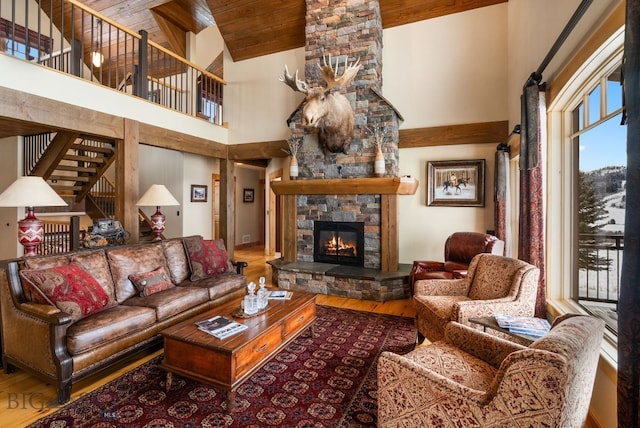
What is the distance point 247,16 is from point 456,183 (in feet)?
16.0

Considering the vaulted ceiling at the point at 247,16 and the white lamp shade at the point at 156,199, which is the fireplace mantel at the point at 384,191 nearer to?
the white lamp shade at the point at 156,199

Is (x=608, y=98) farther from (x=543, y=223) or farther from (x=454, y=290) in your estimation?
(x=454, y=290)

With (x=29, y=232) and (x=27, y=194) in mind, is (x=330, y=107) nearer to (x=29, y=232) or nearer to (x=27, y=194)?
(x=27, y=194)

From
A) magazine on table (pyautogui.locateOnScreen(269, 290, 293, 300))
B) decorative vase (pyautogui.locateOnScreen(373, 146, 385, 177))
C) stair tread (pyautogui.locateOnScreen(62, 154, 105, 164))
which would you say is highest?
Result: stair tread (pyautogui.locateOnScreen(62, 154, 105, 164))

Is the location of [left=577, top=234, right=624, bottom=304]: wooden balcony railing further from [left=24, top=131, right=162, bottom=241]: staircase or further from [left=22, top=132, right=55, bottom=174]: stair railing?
[left=22, top=132, right=55, bottom=174]: stair railing

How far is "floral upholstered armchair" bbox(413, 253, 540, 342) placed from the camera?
2377 millimetres

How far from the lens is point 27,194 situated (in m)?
2.73

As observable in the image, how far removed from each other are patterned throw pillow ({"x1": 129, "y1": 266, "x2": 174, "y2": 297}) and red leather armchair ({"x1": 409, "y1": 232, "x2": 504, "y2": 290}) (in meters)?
2.89

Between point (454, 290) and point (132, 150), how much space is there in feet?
15.1

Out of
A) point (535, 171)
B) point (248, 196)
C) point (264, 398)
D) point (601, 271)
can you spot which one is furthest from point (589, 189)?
point (248, 196)

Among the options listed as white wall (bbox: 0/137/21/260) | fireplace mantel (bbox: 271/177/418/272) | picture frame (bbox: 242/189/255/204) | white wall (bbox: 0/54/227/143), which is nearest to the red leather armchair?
fireplace mantel (bbox: 271/177/418/272)

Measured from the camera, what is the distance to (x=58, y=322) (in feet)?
6.85

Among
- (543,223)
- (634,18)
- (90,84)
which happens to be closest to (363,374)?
(543,223)

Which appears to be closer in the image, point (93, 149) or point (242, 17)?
point (93, 149)
